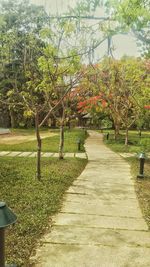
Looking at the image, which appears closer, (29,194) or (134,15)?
(134,15)

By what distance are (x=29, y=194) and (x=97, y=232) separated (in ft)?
8.20

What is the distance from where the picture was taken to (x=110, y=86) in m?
21.8

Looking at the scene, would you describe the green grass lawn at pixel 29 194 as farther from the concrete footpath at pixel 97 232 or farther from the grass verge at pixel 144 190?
the grass verge at pixel 144 190

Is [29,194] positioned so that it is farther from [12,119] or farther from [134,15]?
[12,119]

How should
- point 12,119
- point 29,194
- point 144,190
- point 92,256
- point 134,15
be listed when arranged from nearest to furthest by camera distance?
point 92,256 < point 134,15 < point 29,194 < point 144,190 < point 12,119

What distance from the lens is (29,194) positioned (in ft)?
24.5

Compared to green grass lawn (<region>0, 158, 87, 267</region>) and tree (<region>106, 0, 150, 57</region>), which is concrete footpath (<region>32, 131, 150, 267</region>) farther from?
tree (<region>106, 0, 150, 57</region>)

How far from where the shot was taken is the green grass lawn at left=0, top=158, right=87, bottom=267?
482 centimetres

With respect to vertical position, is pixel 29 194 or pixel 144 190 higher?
pixel 29 194

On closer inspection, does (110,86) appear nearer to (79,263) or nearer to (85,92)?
(85,92)

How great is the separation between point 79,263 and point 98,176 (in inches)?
252

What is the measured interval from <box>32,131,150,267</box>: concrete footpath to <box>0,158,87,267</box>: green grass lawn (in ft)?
0.68

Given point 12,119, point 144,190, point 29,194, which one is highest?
point 12,119

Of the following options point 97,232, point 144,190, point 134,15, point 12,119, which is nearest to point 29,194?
point 97,232
